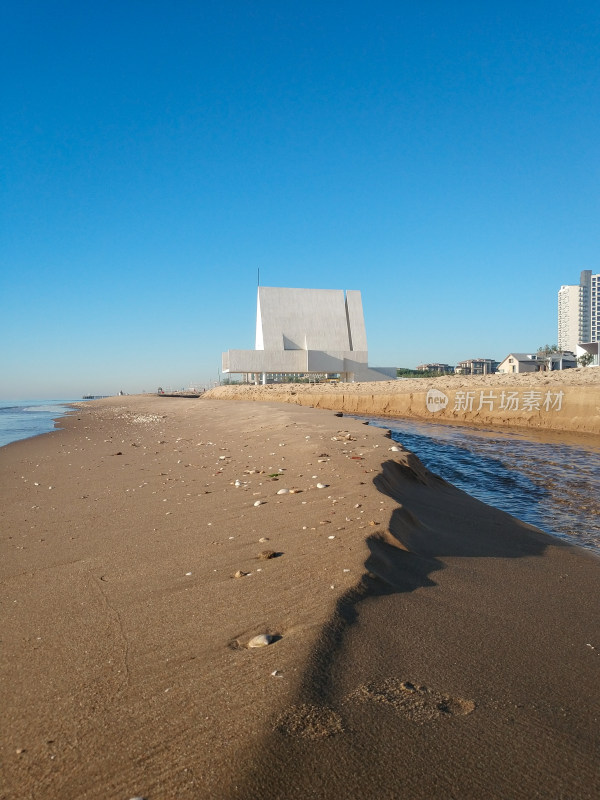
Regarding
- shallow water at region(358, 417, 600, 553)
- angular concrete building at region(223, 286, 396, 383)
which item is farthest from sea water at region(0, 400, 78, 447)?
angular concrete building at region(223, 286, 396, 383)

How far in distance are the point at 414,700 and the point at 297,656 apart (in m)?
0.43

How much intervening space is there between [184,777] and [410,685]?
2.55ft

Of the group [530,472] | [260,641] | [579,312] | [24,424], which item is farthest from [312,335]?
[579,312]

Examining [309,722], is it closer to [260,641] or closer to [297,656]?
[297,656]

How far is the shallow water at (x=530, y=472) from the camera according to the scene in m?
5.40

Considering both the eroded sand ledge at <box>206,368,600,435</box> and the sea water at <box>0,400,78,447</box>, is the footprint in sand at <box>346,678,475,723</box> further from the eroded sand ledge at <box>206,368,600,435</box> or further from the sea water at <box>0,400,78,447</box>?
the eroded sand ledge at <box>206,368,600,435</box>

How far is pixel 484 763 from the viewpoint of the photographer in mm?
1342

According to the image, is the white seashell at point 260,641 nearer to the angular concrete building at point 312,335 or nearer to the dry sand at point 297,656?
the dry sand at point 297,656

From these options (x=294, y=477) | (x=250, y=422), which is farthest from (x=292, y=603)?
(x=250, y=422)

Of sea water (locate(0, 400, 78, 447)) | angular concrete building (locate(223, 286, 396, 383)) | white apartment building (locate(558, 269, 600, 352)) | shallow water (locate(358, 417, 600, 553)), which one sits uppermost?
white apartment building (locate(558, 269, 600, 352))

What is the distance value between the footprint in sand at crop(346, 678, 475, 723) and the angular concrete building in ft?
162

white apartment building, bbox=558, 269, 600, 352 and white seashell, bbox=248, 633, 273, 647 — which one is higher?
white apartment building, bbox=558, 269, 600, 352

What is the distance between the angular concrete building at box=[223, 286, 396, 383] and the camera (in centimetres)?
5150

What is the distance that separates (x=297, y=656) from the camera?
1.80 meters
